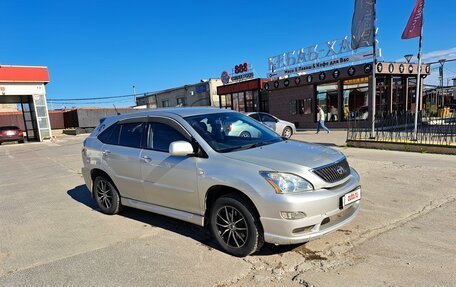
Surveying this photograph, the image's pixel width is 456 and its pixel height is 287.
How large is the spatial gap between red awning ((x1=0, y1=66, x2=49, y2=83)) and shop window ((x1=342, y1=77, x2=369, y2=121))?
22453mm

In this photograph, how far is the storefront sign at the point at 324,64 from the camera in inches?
747

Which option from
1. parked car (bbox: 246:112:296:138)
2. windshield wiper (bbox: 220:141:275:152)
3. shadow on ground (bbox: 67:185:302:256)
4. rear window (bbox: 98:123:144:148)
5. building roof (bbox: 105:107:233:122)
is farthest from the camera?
parked car (bbox: 246:112:296:138)

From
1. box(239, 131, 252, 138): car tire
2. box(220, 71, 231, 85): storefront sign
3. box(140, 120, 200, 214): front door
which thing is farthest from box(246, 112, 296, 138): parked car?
box(220, 71, 231, 85): storefront sign

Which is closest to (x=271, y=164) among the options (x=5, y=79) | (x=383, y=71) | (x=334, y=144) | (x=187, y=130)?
(x=187, y=130)

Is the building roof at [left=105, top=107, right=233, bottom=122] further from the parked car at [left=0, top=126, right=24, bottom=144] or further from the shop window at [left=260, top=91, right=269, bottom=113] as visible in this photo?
the parked car at [left=0, top=126, right=24, bottom=144]

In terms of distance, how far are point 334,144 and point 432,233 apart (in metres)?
9.46

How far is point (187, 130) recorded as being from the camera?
4316 millimetres

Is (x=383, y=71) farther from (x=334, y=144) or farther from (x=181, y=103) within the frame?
(x=181, y=103)

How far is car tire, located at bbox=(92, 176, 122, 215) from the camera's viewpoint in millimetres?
5436

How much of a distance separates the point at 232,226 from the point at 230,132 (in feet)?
4.48

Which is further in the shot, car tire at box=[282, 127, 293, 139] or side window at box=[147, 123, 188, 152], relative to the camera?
car tire at box=[282, 127, 293, 139]

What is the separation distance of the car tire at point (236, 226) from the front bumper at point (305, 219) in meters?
0.14

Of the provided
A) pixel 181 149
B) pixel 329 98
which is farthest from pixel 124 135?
pixel 329 98

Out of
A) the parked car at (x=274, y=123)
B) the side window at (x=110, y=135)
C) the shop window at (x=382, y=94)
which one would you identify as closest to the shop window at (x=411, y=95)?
the shop window at (x=382, y=94)
